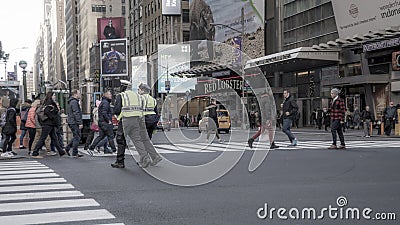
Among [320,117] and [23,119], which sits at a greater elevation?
[23,119]

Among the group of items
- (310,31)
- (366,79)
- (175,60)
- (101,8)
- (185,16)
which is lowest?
(366,79)

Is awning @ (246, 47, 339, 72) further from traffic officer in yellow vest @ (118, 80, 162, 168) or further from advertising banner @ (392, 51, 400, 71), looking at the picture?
traffic officer in yellow vest @ (118, 80, 162, 168)

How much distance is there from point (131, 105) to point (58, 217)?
5.23 meters

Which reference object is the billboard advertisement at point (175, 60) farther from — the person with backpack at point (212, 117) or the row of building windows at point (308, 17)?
the row of building windows at point (308, 17)

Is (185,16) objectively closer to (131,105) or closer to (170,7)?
(170,7)

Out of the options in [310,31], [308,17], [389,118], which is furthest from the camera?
[308,17]

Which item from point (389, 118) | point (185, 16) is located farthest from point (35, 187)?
point (185, 16)

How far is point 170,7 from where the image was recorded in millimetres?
83312

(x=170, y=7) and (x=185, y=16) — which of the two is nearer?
(x=170, y=7)

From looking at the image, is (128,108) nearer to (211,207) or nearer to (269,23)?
(211,207)

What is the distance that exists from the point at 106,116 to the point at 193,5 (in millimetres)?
57614

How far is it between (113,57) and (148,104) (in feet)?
168

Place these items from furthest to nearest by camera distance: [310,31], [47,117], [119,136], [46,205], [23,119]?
1. [310,31]
2. [23,119]
3. [47,117]
4. [119,136]
5. [46,205]

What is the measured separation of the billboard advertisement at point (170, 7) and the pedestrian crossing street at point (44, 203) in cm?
7313
